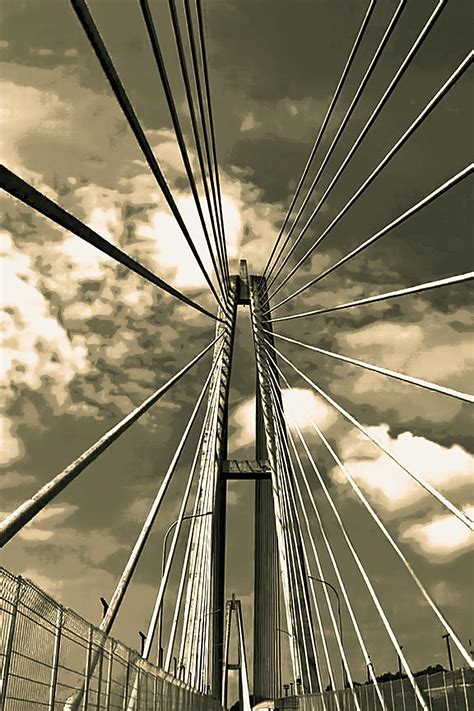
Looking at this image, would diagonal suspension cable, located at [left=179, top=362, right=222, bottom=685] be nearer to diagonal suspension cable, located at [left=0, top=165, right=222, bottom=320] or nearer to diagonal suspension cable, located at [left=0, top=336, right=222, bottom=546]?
diagonal suspension cable, located at [left=0, top=336, right=222, bottom=546]

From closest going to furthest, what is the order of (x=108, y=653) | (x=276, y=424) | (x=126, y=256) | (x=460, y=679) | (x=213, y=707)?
(x=126, y=256) → (x=108, y=653) → (x=460, y=679) → (x=213, y=707) → (x=276, y=424)

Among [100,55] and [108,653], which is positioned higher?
[100,55]

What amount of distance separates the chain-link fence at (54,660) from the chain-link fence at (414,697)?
6.91m

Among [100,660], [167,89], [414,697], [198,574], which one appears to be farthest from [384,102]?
[198,574]

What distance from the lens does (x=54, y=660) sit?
255 inches

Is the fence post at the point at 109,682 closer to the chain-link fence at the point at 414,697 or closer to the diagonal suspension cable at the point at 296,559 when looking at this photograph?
the chain-link fence at the point at 414,697

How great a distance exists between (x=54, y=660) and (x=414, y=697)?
12238 millimetres

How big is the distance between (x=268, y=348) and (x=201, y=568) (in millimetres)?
6414

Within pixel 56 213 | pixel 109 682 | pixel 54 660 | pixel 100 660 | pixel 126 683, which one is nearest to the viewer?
pixel 56 213

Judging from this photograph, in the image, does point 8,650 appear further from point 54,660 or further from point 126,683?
point 126,683

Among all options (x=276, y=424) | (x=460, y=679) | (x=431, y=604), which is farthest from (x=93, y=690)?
(x=276, y=424)

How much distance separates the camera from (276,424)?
1093 inches

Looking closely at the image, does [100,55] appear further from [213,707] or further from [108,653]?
[213,707]

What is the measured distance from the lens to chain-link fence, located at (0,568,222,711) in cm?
539
